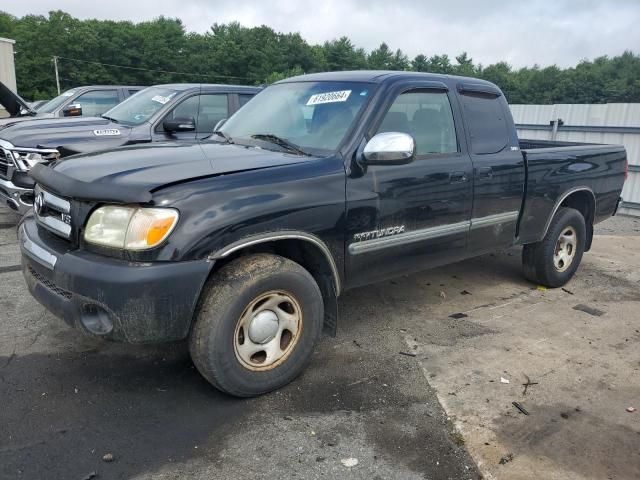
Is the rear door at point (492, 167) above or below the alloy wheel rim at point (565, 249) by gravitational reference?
above

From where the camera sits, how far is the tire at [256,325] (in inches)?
119

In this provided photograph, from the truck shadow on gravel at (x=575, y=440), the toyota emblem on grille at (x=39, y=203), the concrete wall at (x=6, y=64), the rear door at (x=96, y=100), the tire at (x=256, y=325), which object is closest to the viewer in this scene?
the truck shadow on gravel at (x=575, y=440)

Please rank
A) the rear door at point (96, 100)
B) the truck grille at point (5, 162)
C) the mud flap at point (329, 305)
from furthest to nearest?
the rear door at point (96, 100), the truck grille at point (5, 162), the mud flap at point (329, 305)

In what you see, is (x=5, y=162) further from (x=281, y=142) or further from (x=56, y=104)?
(x=56, y=104)

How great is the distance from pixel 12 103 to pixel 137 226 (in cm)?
778

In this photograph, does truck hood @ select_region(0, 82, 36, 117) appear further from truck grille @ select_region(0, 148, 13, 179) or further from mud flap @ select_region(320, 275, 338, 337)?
mud flap @ select_region(320, 275, 338, 337)

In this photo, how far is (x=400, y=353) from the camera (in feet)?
13.2

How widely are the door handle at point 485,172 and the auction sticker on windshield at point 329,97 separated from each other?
4.12ft

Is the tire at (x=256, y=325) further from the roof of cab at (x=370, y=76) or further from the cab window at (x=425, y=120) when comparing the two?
the roof of cab at (x=370, y=76)

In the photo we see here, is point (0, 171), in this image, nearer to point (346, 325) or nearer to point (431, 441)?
point (346, 325)

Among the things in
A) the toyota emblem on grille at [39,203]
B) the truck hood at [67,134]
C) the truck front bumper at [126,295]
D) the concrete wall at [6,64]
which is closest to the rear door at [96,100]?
the truck hood at [67,134]

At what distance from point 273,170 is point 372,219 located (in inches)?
31.5

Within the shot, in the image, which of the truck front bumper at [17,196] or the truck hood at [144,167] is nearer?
the truck hood at [144,167]

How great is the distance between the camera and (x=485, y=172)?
4.41 m
